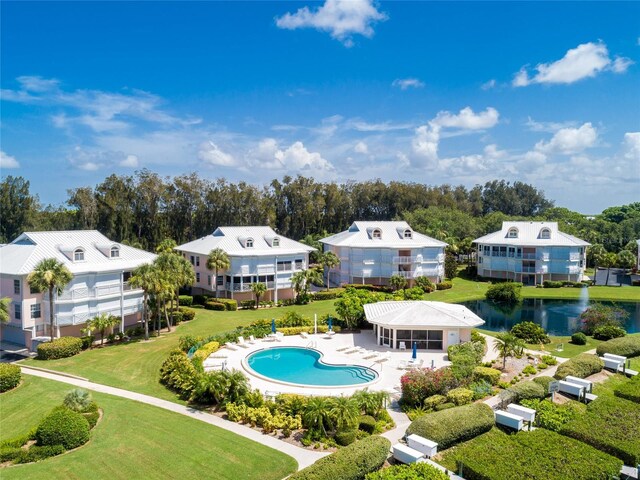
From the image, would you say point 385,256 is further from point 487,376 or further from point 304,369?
point 487,376

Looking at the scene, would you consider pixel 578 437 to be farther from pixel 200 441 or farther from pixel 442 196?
pixel 442 196

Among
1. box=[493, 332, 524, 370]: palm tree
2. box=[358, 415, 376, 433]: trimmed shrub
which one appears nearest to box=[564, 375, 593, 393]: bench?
box=[493, 332, 524, 370]: palm tree

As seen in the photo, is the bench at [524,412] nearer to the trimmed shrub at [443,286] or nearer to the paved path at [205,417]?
the paved path at [205,417]

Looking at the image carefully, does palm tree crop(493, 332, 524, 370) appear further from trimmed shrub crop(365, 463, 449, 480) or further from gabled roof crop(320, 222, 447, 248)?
gabled roof crop(320, 222, 447, 248)

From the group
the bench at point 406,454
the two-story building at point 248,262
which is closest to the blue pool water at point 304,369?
the bench at point 406,454

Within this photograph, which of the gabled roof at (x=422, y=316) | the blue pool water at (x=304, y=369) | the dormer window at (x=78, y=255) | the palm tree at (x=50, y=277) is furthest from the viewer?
the dormer window at (x=78, y=255)
